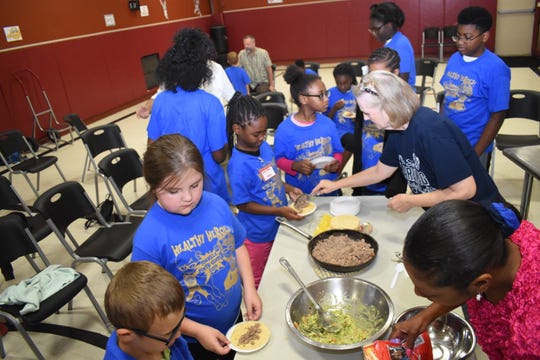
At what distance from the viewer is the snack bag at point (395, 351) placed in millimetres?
1141

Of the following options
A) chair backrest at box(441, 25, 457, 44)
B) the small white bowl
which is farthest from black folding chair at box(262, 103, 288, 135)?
chair backrest at box(441, 25, 457, 44)

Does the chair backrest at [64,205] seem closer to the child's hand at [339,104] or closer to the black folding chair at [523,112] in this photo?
the child's hand at [339,104]

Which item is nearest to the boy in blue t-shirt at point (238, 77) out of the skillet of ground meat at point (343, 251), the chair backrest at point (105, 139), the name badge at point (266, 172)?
the chair backrest at point (105, 139)

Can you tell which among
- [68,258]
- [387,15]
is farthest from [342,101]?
[68,258]

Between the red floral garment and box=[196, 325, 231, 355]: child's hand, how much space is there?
0.89m

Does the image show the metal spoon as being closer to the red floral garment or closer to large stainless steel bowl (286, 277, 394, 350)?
large stainless steel bowl (286, 277, 394, 350)

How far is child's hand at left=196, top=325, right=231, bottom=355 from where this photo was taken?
1413mm

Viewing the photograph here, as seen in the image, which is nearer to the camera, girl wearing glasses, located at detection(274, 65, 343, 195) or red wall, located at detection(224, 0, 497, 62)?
girl wearing glasses, located at detection(274, 65, 343, 195)

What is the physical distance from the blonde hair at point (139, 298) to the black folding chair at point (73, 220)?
1852mm

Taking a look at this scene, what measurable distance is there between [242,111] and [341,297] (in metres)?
1.15

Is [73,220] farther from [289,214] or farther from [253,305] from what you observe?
[253,305]

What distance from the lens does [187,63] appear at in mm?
2820

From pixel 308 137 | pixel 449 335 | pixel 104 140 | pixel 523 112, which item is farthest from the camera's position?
pixel 104 140

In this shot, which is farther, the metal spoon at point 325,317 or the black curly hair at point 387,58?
the black curly hair at point 387,58
